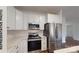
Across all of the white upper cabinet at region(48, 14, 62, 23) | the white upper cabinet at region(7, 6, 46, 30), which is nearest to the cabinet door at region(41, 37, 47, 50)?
the white upper cabinet at region(7, 6, 46, 30)

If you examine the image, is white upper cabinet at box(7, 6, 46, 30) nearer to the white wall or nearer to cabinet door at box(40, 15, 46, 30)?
cabinet door at box(40, 15, 46, 30)

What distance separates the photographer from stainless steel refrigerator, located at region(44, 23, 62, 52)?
67.4 inches

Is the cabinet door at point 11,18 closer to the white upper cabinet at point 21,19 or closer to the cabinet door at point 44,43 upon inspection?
the white upper cabinet at point 21,19

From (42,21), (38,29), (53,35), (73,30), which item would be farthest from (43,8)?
(73,30)

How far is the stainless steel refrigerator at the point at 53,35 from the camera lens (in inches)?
67.4

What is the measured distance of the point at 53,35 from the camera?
173 centimetres

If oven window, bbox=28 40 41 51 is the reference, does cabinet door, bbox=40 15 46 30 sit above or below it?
above

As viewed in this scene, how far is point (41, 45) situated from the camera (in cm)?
172

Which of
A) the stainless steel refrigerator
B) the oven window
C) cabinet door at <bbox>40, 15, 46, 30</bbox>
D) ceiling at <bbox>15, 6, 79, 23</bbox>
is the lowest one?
the oven window

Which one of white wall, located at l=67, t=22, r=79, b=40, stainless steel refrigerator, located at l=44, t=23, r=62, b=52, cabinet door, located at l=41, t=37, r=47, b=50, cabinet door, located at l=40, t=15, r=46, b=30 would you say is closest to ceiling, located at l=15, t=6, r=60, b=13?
cabinet door, located at l=40, t=15, r=46, b=30

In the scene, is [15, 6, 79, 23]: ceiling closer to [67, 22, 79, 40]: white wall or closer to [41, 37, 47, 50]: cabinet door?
[67, 22, 79, 40]: white wall
